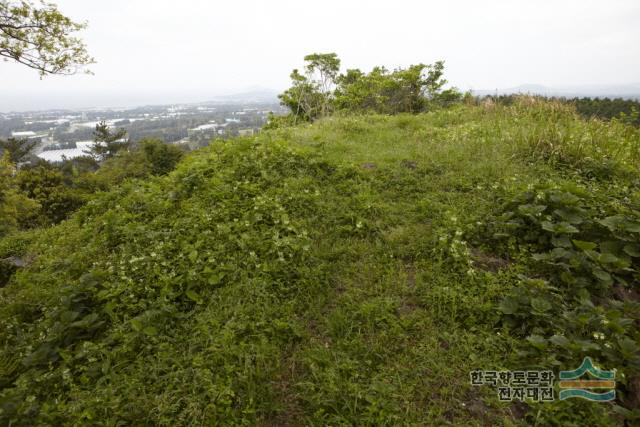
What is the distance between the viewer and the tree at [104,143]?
33.0 m

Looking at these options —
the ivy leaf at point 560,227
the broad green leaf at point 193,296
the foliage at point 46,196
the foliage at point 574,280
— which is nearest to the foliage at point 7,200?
the foliage at point 46,196

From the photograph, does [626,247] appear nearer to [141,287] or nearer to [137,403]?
[137,403]

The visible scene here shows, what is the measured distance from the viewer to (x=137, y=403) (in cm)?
197

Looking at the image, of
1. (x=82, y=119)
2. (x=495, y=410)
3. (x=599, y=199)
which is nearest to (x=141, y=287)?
(x=495, y=410)

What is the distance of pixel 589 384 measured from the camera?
6.10 feet

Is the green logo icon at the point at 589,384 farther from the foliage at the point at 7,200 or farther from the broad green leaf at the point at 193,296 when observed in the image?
the foliage at the point at 7,200

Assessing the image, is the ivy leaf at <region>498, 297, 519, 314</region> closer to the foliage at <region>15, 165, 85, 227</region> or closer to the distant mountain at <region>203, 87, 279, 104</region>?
the foliage at <region>15, 165, 85, 227</region>

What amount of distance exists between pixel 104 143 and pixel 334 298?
132ft

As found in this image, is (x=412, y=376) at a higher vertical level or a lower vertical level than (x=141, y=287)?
lower

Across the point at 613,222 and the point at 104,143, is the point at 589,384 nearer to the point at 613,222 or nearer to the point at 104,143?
the point at 613,222

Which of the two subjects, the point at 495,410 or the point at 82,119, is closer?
the point at 495,410

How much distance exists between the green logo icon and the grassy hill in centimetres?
5

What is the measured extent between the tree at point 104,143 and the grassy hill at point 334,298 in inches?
1403

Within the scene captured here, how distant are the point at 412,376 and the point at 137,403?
187 cm
